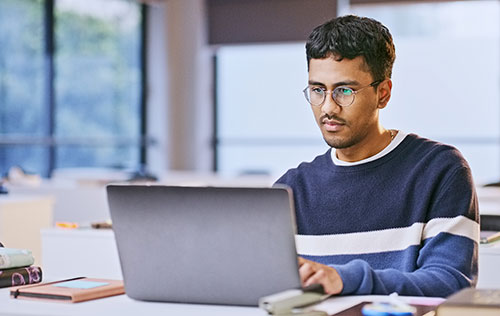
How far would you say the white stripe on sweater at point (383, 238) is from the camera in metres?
1.84

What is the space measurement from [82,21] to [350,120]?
550cm

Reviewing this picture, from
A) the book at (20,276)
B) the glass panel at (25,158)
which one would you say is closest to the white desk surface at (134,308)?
the book at (20,276)

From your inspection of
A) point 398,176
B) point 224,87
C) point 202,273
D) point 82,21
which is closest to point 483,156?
point 224,87

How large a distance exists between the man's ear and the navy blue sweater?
0.32 feet

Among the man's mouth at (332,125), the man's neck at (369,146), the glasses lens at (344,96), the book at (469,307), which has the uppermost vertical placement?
the glasses lens at (344,96)

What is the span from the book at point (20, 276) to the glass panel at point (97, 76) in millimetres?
5233

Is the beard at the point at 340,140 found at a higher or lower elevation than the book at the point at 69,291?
higher

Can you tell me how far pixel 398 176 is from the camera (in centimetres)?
200

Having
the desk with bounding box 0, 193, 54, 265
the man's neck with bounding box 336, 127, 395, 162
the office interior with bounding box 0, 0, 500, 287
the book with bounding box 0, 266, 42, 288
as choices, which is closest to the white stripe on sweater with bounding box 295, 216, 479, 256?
the man's neck with bounding box 336, 127, 395, 162

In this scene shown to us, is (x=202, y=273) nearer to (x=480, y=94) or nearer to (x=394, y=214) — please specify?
(x=394, y=214)

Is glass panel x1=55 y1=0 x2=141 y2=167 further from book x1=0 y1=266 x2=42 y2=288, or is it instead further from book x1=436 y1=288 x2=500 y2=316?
book x1=436 y1=288 x2=500 y2=316

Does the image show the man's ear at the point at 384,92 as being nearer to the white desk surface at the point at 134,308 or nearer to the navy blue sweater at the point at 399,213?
the navy blue sweater at the point at 399,213

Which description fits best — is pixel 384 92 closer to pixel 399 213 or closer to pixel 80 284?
pixel 399 213

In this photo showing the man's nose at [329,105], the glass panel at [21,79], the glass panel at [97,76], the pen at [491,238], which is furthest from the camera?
the glass panel at [97,76]
